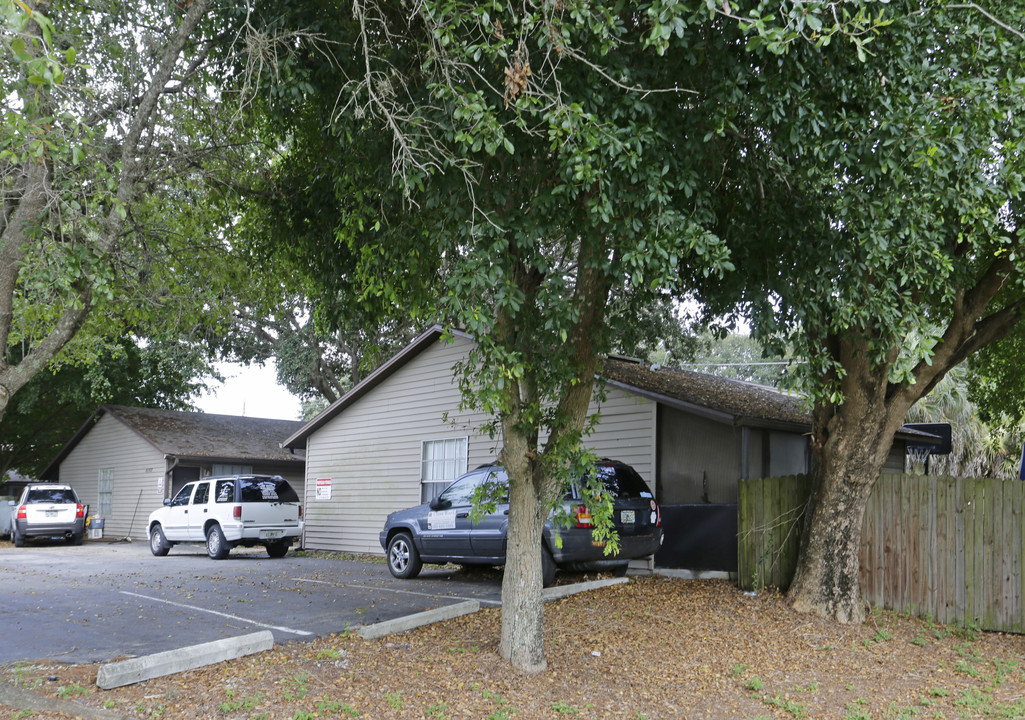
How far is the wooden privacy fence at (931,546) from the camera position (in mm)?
10055

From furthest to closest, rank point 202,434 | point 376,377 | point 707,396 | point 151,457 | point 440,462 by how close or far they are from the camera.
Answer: point 202,434
point 151,457
point 376,377
point 440,462
point 707,396

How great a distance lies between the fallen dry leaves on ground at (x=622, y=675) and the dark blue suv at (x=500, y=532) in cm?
137

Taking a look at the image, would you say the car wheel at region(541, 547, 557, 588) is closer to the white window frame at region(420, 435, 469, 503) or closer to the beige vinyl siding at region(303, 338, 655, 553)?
the beige vinyl siding at region(303, 338, 655, 553)

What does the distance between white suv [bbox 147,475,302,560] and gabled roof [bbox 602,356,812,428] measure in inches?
316

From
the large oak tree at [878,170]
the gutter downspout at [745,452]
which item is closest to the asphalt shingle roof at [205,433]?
the gutter downspout at [745,452]

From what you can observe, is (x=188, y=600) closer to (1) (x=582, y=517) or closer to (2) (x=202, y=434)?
(1) (x=582, y=517)

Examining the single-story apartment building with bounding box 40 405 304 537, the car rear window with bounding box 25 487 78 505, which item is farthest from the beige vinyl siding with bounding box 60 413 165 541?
the car rear window with bounding box 25 487 78 505

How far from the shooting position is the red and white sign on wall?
20250mm

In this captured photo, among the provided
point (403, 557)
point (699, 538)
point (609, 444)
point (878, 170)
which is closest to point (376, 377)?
point (403, 557)

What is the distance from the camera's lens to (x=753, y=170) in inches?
337

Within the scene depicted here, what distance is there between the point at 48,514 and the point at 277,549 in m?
8.75

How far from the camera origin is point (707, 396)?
1417 cm

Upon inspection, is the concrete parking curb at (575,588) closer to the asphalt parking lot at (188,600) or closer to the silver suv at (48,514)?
the asphalt parking lot at (188,600)

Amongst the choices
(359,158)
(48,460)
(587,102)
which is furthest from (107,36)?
(48,460)
